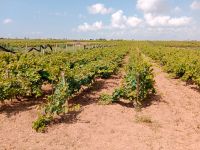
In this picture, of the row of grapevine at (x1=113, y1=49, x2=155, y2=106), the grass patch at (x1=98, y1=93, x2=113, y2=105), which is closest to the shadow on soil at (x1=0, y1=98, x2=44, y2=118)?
the grass patch at (x1=98, y1=93, x2=113, y2=105)

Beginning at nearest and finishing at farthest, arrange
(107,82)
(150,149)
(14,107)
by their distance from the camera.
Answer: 1. (150,149)
2. (14,107)
3. (107,82)

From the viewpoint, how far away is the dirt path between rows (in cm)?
755

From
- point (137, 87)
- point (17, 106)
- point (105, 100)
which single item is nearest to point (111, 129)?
point (105, 100)

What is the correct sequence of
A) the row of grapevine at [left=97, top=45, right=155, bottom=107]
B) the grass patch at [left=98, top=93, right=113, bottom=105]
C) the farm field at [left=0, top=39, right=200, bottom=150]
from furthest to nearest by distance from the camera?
the row of grapevine at [left=97, top=45, right=155, bottom=107] → the grass patch at [left=98, top=93, right=113, bottom=105] → the farm field at [left=0, top=39, right=200, bottom=150]

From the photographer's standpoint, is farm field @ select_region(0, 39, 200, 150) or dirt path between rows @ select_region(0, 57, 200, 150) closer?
dirt path between rows @ select_region(0, 57, 200, 150)

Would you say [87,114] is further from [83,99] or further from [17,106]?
[17,106]

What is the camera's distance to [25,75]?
35.4 ft

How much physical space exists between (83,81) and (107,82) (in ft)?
13.0

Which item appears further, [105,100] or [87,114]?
[105,100]

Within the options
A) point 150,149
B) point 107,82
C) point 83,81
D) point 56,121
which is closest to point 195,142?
point 150,149

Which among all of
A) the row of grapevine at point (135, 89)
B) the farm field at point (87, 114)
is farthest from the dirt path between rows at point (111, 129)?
the row of grapevine at point (135, 89)

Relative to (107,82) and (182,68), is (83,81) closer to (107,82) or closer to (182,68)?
(107,82)

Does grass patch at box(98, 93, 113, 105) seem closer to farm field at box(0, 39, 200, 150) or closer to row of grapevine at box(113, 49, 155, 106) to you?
farm field at box(0, 39, 200, 150)

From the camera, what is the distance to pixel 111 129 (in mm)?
8570
